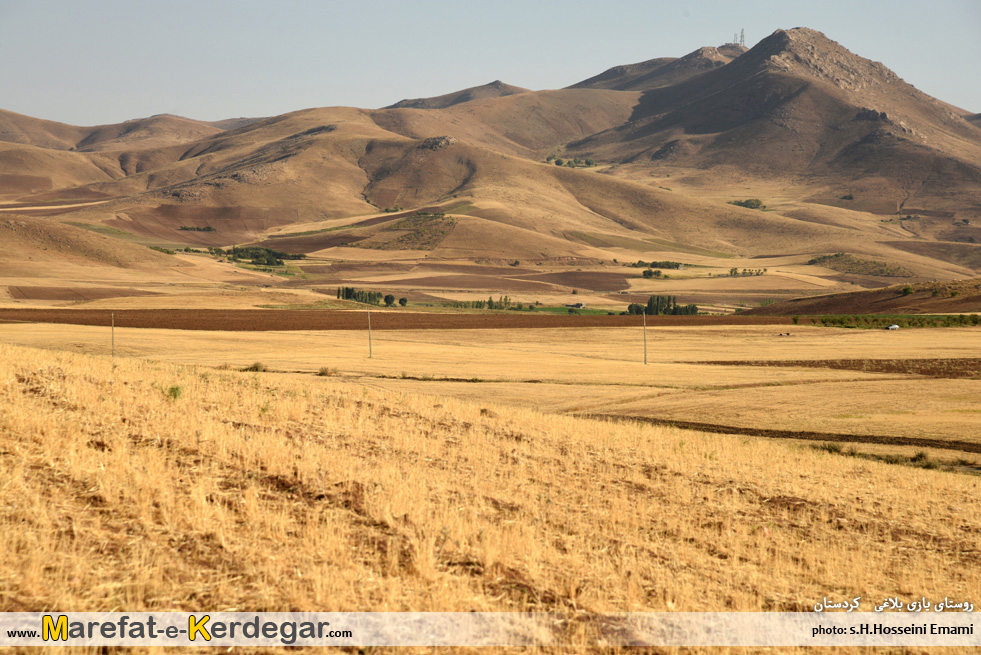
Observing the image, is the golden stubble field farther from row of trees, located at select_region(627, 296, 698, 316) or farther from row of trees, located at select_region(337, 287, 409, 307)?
row of trees, located at select_region(337, 287, 409, 307)

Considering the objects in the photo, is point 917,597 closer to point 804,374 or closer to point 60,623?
point 60,623

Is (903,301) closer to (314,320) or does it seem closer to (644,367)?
(644,367)

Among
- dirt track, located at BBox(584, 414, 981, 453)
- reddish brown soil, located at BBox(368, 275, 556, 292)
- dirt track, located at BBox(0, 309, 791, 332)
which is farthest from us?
reddish brown soil, located at BBox(368, 275, 556, 292)

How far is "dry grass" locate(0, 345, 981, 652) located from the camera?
995cm

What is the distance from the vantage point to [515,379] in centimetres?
5241

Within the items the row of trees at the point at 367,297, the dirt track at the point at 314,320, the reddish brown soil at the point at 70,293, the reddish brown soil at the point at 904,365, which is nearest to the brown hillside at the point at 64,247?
the reddish brown soil at the point at 70,293

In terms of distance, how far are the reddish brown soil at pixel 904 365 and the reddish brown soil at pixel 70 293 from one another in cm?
10182

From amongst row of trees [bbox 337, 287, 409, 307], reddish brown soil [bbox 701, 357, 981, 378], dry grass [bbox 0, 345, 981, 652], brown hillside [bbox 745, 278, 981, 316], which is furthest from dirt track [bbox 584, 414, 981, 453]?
row of trees [bbox 337, 287, 409, 307]

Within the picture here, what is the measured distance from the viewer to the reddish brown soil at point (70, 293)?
119250 mm

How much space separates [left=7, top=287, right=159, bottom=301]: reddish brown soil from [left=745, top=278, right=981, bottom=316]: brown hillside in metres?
108

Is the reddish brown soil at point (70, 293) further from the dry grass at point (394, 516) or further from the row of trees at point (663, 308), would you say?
the dry grass at point (394, 516)

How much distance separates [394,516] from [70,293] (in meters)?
131

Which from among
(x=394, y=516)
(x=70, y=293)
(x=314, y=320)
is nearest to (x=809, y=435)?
(x=394, y=516)

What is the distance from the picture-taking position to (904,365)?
5766cm
